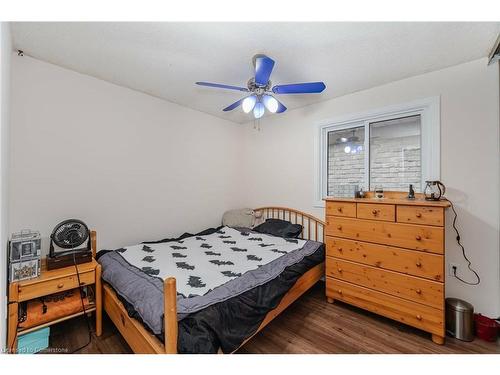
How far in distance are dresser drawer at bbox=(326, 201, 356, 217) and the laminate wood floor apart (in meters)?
1.01

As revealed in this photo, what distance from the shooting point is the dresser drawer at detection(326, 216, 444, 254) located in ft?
5.67

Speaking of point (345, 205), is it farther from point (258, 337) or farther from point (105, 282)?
point (105, 282)

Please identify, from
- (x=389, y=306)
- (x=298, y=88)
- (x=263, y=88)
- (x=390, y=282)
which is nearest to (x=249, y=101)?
(x=263, y=88)

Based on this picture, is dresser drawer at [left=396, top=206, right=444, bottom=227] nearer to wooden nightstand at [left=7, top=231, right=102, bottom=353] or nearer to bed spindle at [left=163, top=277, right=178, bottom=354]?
bed spindle at [left=163, top=277, right=178, bottom=354]

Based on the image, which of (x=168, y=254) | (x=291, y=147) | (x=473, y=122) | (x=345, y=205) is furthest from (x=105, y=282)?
(x=473, y=122)

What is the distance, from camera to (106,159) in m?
2.37

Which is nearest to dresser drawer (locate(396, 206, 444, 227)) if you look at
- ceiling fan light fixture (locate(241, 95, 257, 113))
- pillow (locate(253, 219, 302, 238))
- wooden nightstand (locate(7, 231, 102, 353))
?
pillow (locate(253, 219, 302, 238))

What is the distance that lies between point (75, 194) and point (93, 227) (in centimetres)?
39

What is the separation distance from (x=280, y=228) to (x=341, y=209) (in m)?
1.04

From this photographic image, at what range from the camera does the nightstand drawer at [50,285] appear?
4.94ft

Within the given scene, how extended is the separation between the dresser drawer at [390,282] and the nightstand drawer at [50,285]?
2.31m

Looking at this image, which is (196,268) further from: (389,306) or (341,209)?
(389,306)

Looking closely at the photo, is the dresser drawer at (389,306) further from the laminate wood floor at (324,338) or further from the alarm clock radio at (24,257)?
the alarm clock radio at (24,257)
